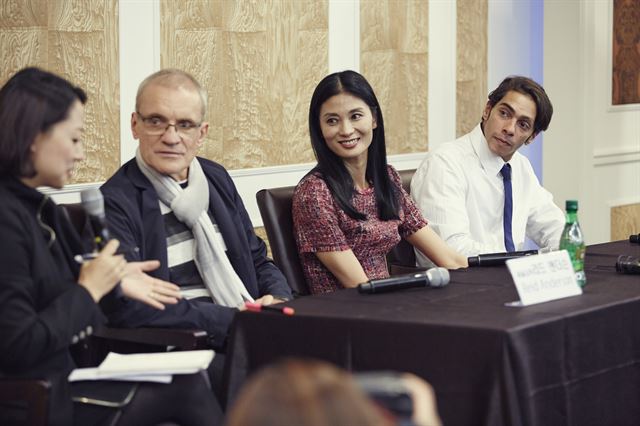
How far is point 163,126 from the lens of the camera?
3168 mm

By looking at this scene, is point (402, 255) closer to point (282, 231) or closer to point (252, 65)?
point (282, 231)

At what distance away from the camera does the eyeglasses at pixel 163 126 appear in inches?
125

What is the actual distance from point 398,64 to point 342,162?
2.18m

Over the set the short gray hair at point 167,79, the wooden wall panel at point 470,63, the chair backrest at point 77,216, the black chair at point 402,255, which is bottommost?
the black chair at point 402,255

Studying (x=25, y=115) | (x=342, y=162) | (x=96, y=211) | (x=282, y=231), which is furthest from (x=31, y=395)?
(x=342, y=162)

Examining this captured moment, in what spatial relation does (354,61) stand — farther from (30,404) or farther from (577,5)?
(30,404)

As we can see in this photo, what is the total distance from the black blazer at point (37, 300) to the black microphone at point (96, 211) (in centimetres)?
7

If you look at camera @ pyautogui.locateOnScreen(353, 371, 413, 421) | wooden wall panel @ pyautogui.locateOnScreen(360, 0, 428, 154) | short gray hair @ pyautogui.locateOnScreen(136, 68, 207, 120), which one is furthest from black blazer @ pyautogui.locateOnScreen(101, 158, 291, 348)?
wooden wall panel @ pyautogui.locateOnScreen(360, 0, 428, 154)

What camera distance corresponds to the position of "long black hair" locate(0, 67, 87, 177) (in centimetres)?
239

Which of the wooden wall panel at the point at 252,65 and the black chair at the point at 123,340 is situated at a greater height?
the wooden wall panel at the point at 252,65

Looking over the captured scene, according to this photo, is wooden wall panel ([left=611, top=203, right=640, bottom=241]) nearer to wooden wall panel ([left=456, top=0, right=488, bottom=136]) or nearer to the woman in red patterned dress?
wooden wall panel ([left=456, top=0, right=488, bottom=136])

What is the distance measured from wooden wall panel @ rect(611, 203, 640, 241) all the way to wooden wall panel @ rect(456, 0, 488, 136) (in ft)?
→ 3.71

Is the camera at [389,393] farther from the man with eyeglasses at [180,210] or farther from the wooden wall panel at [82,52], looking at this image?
the wooden wall panel at [82,52]

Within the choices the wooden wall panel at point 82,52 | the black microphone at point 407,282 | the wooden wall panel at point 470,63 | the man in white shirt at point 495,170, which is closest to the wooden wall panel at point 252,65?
the wooden wall panel at point 82,52
